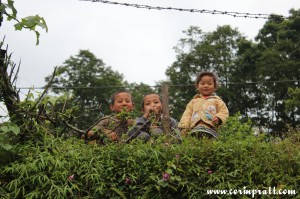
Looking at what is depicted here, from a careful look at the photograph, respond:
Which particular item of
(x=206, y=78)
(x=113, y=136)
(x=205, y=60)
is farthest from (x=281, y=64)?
(x=113, y=136)

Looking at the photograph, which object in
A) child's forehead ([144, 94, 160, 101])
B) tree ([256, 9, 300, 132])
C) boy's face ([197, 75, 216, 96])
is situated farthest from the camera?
tree ([256, 9, 300, 132])

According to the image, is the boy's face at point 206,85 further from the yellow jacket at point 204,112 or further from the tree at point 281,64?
the tree at point 281,64

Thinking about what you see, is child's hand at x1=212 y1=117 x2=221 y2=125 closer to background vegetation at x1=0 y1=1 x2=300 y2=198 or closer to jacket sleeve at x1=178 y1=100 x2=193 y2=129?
jacket sleeve at x1=178 y1=100 x2=193 y2=129

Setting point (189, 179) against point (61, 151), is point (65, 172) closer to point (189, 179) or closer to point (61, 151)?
point (61, 151)

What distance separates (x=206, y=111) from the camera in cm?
469

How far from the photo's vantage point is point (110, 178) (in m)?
2.79

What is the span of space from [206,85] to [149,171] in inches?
91.8

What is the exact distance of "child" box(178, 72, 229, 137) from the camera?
4.57 meters

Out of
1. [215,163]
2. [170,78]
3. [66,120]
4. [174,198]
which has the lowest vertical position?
[174,198]

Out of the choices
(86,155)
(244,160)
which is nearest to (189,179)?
(244,160)

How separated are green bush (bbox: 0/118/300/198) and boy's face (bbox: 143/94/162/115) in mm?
1795

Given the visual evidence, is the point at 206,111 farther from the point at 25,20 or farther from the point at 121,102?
the point at 25,20

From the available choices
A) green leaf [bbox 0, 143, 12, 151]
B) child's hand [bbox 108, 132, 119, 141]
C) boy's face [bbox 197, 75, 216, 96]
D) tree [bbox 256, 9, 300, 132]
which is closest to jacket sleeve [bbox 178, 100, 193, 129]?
boy's face [bbox 197, 75, 216, 96]

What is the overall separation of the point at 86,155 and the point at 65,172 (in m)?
0.21
